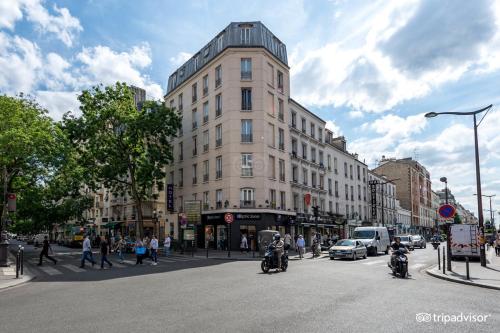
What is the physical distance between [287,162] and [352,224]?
61.4 ft

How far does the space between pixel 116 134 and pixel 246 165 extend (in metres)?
12.0

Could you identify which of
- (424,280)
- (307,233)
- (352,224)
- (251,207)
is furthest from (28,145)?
(352,224)

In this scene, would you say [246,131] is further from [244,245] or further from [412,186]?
[412,186]

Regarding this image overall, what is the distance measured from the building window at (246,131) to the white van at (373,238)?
11554 millimetres

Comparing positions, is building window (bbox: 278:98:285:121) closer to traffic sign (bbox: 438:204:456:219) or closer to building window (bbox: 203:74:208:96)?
building window (bbox: 203:74:208:96)

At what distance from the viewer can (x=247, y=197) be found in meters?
33.7

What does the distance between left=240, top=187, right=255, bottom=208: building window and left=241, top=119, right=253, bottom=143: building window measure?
4.13 m

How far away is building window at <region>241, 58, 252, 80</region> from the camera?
3503 cm

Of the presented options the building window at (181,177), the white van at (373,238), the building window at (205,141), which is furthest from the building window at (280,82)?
the white van at (373,238)

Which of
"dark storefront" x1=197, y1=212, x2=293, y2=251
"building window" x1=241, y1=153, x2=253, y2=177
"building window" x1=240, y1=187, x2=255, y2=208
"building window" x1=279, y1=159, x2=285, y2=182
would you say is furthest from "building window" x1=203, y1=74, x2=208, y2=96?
"dark storefront" x1=197, y1=212, x2=293, y2=251

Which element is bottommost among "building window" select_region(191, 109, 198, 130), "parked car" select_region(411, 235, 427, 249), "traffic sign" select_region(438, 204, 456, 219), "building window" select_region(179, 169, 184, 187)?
"parked car" select_region(411, 235, 427, 249)

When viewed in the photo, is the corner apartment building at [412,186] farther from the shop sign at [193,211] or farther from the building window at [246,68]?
the shop sign at [193,211]

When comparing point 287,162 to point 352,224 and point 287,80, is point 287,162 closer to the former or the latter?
point 287,80

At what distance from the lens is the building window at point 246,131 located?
34.2 meters
